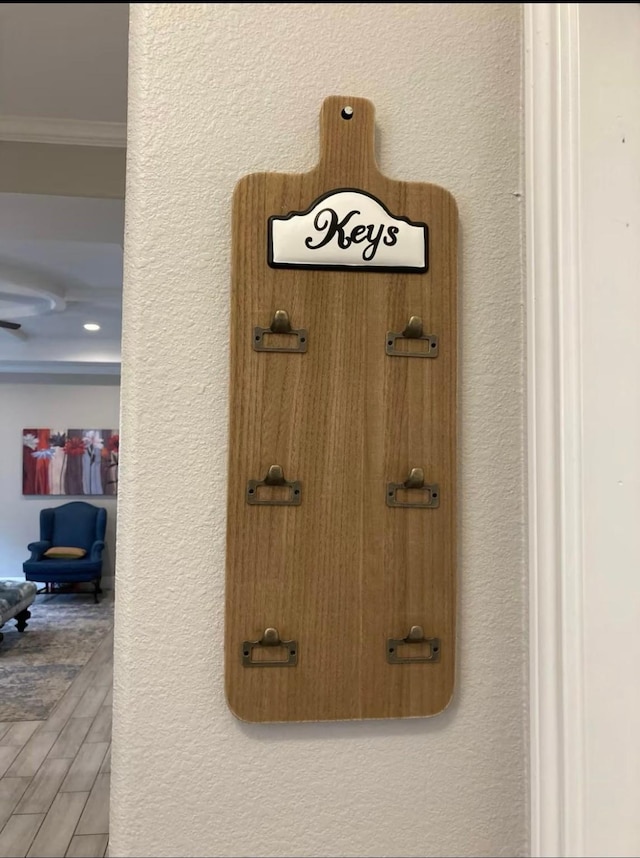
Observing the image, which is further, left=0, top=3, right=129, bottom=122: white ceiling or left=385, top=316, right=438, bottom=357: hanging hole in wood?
left=0, top=3, right=129, bottom=122: white ceiling

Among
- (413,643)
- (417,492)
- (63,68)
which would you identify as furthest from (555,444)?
(63,68)

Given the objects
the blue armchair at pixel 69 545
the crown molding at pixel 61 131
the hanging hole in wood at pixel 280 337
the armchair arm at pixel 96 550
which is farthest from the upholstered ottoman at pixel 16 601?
the hanging hole in wood at pixel 280 337

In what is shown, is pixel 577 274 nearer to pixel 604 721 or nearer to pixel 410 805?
pixel 604 721

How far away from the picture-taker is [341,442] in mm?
624

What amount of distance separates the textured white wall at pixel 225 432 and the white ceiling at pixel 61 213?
0.49ft

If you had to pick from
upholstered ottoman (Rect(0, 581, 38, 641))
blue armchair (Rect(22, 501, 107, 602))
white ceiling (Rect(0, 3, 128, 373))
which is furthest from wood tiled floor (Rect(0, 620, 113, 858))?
blue armchair (Rect(22, 501, 107, 602))

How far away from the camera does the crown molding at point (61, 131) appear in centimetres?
221

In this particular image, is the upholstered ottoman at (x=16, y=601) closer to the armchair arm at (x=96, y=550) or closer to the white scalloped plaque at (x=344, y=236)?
the armchair arm at (x=96, y=550)

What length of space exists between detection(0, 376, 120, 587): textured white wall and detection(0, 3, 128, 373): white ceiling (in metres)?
0.97

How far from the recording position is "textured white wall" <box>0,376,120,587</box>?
743cm

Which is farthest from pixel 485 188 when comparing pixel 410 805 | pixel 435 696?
pixel 410 805

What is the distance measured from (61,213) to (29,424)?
522 cm

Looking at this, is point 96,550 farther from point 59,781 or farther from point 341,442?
point 341,442

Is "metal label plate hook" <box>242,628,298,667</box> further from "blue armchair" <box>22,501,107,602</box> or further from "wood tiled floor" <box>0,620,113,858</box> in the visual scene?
"blue armchair" <box>22,501,107,602</box>
